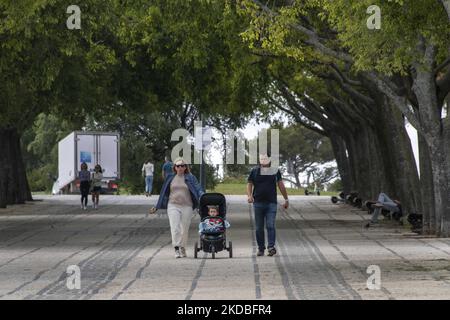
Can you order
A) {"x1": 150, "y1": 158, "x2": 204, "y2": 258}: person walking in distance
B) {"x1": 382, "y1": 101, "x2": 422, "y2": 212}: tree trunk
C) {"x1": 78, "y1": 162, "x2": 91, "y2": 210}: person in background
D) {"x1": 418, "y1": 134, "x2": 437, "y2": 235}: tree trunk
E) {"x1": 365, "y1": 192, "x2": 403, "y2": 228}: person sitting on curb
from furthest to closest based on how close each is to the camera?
{"x1": 78, "y1": 162, "x2": 91, "y2": 210}: person in background < {"x1": 382, "y1": 101, "x2": 422, "y2": 212}: tree trunk < {"x1": 365, "y1": 192, "x2": 403, "y2": 228}: person sitting on curb < {"x1": 418, "y1": 134, "x2": 437, "y2": 235}: tree trunk < {"x1": 150, "y1": 158, "x2": 204, "y2": 258}: person walking in distance

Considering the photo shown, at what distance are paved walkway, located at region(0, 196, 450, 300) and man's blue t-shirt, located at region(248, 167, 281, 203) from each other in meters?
1.06

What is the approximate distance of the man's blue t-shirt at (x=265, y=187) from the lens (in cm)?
2338

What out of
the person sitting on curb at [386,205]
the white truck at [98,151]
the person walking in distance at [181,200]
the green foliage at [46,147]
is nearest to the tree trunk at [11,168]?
the white truck at [98,151]

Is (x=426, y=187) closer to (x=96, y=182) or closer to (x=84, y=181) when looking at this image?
(x=84, y=181)

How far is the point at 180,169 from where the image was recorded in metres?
23.8

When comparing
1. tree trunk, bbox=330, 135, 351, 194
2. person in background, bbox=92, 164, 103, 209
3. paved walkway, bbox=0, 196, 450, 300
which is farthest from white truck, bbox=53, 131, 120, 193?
paved walkway, bbox=0, 196, 450, 300

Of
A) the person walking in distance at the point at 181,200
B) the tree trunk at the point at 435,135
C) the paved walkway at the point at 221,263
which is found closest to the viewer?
the paved walkway at the point at 221,263

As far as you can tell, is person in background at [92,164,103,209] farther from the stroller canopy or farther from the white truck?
the stroller canopy

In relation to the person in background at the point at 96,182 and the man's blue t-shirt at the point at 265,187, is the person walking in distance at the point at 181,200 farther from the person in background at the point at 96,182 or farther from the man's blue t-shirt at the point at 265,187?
the person in background at the point at 96,182

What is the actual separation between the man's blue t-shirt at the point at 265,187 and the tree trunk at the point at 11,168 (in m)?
28.5

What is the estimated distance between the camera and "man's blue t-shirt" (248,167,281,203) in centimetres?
2338

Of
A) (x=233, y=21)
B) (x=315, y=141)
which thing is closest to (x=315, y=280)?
(x=233, y=21)
